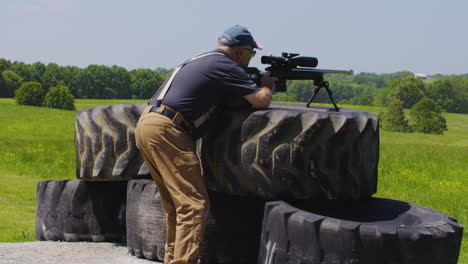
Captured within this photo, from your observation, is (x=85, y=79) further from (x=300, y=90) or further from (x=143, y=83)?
(x=300, y=90)

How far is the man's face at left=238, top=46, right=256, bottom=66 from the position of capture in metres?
5.17

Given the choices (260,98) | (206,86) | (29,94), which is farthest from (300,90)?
(206,86)

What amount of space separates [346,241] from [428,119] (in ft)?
297

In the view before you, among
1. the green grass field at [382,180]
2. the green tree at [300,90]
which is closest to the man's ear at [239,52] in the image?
the green grass field at [382,180]

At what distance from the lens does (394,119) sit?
9325 centimetres

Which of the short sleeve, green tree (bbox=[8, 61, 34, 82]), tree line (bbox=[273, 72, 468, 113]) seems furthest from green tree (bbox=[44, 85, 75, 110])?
the short sleeve

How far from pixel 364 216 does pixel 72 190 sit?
9.85ft

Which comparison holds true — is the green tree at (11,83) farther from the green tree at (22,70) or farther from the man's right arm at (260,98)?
the man's right arm at (260,98)

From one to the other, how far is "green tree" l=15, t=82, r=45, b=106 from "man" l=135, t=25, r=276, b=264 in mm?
74026

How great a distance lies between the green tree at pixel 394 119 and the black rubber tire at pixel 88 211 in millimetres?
88166

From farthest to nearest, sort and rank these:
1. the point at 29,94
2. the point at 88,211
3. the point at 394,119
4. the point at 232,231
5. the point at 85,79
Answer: the point at 85,79 < the point at 394,119 < the point at 29,94 < the point at 88,211 < the point at 232,231

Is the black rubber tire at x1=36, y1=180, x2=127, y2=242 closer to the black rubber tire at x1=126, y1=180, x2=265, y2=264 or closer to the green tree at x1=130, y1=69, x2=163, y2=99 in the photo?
the black rubber tire at x1=126, y1=180, x2=265, y2=264

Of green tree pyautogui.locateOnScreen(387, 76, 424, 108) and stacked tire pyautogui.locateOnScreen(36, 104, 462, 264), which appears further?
green tree pyautogui.locateOnScreen(387, 76, 424, 108)

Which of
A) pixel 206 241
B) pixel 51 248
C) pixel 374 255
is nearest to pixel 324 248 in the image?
pixel 374 255
